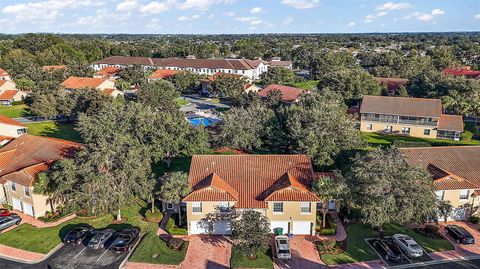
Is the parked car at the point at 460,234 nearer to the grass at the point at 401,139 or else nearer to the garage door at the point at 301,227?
the garage door at the point at 301,227

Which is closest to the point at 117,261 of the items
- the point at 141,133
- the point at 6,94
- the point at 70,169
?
the point at 70,169

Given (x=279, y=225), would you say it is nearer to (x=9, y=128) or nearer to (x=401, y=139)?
(x=401, y=139)

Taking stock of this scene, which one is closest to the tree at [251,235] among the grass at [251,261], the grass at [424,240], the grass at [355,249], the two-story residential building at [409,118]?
the grass at [251,261]

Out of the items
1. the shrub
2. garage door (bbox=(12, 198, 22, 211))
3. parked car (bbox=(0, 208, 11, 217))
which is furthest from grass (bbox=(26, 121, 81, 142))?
the shrub

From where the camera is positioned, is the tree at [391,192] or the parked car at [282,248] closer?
the parked car at [282,248]

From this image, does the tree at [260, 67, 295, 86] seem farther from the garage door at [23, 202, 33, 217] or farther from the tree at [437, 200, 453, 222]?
the garage door at [23, 202, 33, 217]

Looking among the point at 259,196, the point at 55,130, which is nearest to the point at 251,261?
the point at 259,196

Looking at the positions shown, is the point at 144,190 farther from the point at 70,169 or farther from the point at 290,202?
the point at 290,202
